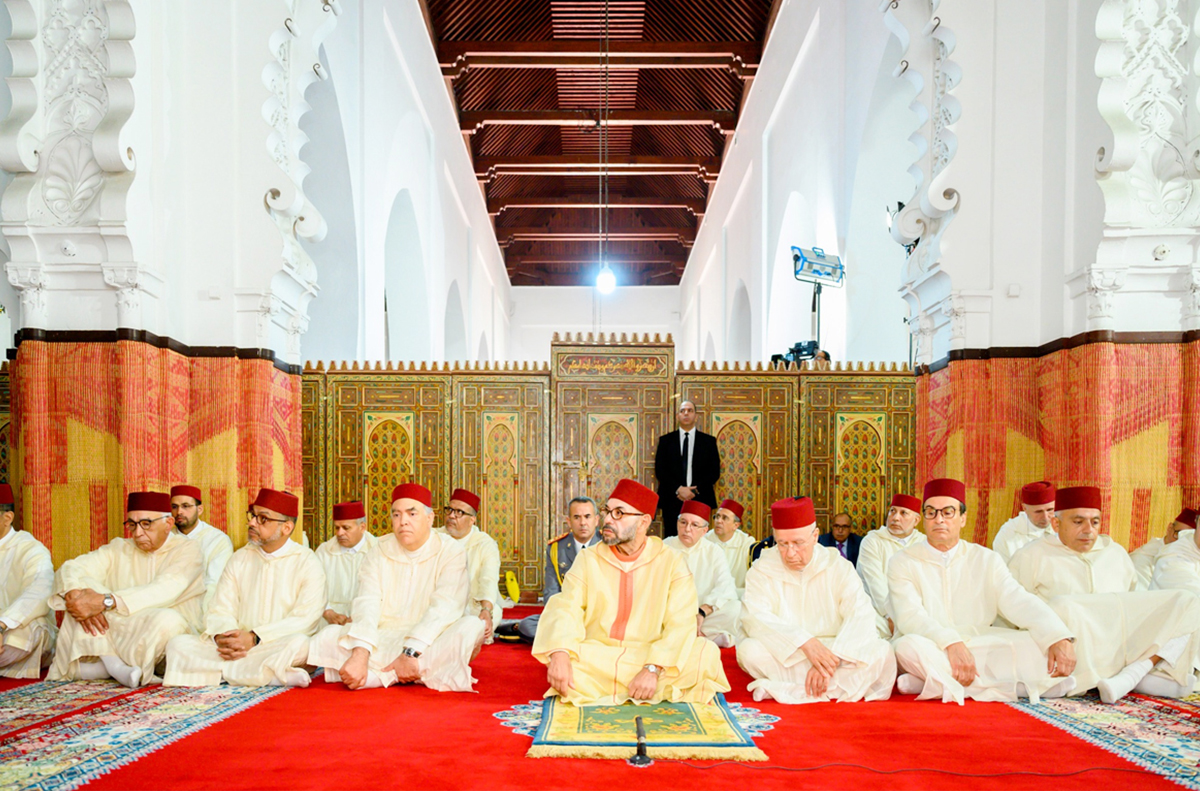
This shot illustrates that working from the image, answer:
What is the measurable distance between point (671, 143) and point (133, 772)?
16.7m

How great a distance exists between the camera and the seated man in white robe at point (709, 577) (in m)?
5.72

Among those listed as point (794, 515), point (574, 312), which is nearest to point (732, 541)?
point (794, 515)

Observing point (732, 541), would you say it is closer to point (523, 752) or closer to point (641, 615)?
point (641, 615)

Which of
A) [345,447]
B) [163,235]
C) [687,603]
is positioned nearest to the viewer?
[687,603]

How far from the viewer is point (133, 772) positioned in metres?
2.88

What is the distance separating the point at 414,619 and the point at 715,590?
6.73 feet

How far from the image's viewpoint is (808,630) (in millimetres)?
4262

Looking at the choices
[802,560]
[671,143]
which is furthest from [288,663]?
[671,143]

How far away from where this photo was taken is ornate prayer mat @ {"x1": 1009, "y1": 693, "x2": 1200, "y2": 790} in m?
3.04

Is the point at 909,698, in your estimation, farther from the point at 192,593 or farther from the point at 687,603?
the point at 192,593

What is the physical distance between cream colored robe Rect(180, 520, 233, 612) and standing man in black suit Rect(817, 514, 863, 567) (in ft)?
12.8

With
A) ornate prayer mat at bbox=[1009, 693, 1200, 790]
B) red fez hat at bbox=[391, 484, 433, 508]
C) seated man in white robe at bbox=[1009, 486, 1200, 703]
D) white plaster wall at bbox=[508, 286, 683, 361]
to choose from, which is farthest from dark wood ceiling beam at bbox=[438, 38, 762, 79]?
white plaster wall at bbox=[508, 286, 683, 361]

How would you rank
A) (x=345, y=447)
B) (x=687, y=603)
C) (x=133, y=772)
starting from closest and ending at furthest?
(x=133, y=772), (x=687, y=603), (x=345, y=447)

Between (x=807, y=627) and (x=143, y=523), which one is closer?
(x=807, y=627)
